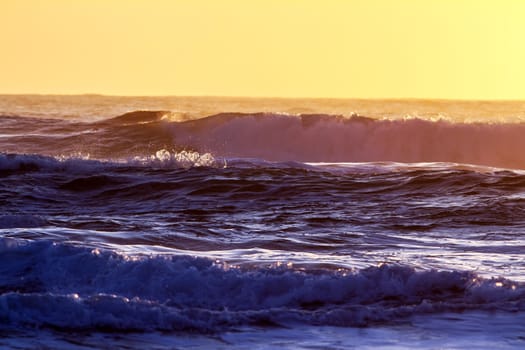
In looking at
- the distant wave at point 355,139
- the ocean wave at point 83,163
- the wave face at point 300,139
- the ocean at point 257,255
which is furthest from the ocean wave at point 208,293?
the distant wave at point 355,139

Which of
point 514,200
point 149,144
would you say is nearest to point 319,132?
point 149,144

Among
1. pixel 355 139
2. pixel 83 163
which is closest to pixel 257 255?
pixel 83 163

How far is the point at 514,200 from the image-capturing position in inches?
570

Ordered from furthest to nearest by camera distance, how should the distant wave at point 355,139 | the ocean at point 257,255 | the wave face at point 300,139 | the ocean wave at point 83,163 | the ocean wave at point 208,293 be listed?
the distant wave at point 355,139 < the wave face at point 300,139 < the ocean wave at point 83,163 < the ocean wave at point 208,293 < the ocean at point 257,255

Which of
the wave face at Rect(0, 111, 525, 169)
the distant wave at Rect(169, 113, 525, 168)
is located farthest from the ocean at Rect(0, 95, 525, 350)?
the distant wave at Rect(169, 113, 525, 168)

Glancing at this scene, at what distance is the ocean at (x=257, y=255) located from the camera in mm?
7320

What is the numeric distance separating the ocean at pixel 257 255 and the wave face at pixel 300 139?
869 centimetres

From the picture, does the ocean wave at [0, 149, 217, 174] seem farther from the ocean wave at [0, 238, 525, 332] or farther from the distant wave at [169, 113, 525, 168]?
the ocean wave at [0, 238, 525, 332]

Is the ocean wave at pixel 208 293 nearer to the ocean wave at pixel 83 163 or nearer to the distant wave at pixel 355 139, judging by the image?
the ocean wave at pixel 83 163

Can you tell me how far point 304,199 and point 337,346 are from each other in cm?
835

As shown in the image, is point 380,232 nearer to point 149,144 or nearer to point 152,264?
point 152,264

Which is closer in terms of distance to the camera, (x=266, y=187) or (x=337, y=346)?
(x=337, y=346)

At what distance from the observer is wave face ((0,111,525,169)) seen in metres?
29.4

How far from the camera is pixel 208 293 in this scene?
8.16 meters
